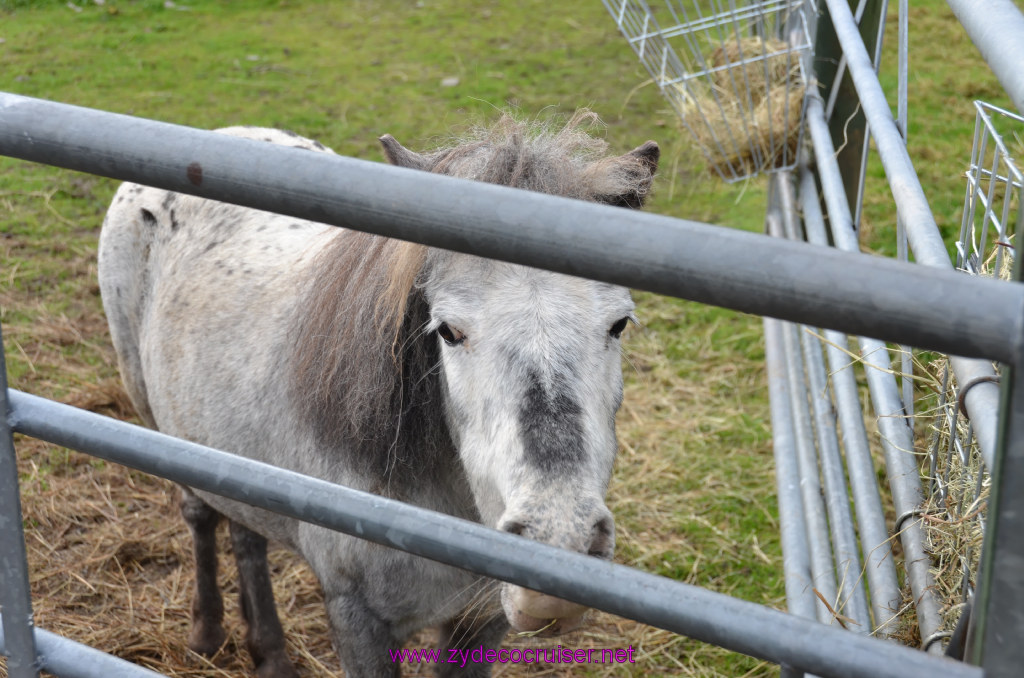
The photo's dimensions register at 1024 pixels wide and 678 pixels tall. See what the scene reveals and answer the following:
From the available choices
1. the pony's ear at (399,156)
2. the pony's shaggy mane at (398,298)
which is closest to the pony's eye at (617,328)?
the pony's shaggy mane at (398,298)

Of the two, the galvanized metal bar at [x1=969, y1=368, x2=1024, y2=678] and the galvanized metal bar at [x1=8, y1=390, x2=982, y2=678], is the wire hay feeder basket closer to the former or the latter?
the galvanized metal bar at [x1=8, y1=390, x2=982, y2=678]

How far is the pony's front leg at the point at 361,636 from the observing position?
7.38ft

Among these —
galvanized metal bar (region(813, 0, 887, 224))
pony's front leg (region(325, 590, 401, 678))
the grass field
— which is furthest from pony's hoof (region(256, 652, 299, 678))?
galvanized metal bar (region(813, 0, 887, 224))

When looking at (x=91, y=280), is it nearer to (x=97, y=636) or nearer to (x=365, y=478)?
(x=97, y=636)

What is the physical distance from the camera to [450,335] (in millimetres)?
1754

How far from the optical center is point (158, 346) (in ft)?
9.31

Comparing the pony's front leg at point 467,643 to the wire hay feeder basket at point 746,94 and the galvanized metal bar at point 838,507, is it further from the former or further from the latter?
the wire hay feeder basket at point 746,94

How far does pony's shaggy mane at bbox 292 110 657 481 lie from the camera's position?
1.86 meters

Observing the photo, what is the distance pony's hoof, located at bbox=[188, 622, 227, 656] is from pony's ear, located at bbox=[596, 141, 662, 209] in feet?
7.18

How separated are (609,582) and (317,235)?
2.07 metres

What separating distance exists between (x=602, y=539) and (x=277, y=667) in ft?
6.67

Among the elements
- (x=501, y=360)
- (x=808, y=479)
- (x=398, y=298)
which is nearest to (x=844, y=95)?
(x=808, y=479)

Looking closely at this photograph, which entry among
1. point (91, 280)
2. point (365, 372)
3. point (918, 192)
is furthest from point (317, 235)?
point (91, 280)

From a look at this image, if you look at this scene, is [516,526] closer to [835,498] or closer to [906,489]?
[906,489]
